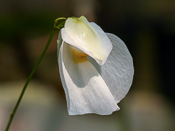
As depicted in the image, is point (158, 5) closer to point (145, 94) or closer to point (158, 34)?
point (158, 34)

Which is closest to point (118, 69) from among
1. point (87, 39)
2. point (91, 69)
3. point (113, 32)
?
point (91, 69)

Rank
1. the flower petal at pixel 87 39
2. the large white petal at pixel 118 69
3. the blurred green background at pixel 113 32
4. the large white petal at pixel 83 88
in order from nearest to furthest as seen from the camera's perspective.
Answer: the flower petal at pixel 87 39 < the large white petal at pixel 83 88 < the large white petal at pixel 118 69 < the blurred green background at pixel 113 32

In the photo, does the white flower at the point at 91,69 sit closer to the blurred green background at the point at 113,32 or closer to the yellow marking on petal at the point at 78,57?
the yellow marking on petal at the point at 78,57

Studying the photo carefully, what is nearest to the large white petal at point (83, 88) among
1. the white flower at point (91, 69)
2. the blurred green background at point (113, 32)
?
the white flower at point (91, 69)

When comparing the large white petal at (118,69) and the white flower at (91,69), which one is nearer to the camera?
the white flower at (91,69)

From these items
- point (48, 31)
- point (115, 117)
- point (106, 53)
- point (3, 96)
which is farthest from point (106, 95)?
point (48, 31)

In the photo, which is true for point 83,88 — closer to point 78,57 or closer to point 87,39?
point 78,57

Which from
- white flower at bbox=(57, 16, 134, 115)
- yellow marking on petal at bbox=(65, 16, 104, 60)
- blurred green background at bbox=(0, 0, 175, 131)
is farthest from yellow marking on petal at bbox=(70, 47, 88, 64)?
blurred green background at bbox=(0, 0, 175, 131)

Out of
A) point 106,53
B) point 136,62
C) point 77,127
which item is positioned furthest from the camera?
point 136,62

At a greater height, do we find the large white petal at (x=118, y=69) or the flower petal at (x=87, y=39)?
the flower petal at (x=87, y=39)
